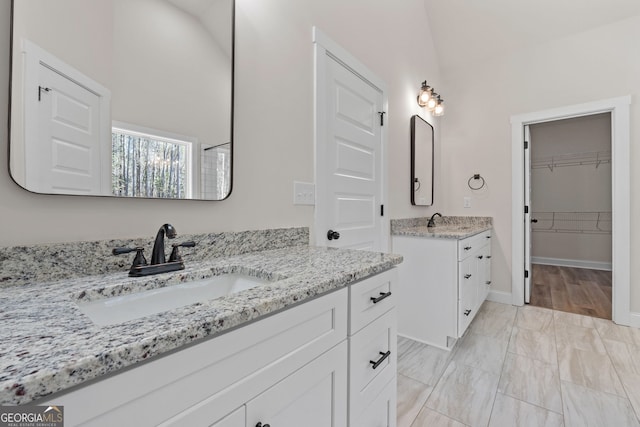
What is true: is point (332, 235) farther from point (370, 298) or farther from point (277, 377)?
point (277, 377)

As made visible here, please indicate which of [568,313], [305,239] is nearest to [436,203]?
[568,313]

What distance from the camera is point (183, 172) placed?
106 cm

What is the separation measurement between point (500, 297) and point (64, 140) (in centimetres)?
372

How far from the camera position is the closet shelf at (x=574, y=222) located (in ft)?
15.0

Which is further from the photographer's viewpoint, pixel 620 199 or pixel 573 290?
pixel 573 290

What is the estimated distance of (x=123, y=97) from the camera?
91 centimetres

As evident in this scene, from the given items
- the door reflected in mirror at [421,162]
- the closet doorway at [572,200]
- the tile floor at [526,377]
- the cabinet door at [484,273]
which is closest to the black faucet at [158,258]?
the tile floor at [526,377]

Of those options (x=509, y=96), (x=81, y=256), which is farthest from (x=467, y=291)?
(x=81, y=256)

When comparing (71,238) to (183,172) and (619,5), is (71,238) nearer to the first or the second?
(183,172)

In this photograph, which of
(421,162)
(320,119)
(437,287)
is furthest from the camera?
(421,162)

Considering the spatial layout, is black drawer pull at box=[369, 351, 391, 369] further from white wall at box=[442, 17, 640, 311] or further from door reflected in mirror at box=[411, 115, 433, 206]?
white wall at box=[442, 17, 640, 311]

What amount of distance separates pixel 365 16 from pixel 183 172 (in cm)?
189

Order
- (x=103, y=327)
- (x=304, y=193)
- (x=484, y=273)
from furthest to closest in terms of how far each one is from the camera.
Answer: (x=484, y=273), (x=304, y=193), (x=103, y=327)

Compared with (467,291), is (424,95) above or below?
above
